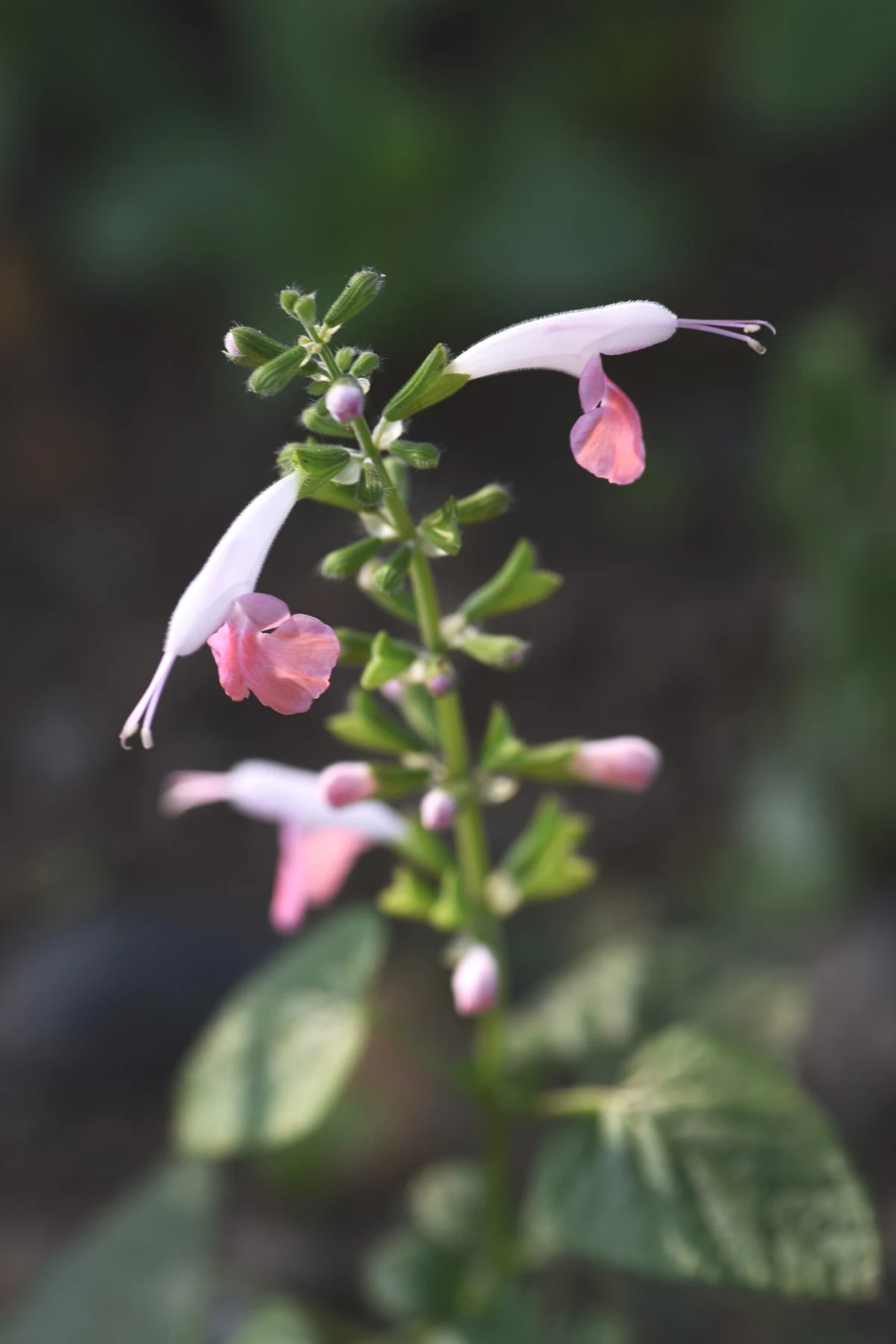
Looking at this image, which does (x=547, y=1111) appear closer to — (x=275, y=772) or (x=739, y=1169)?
(x=739, y=1169)

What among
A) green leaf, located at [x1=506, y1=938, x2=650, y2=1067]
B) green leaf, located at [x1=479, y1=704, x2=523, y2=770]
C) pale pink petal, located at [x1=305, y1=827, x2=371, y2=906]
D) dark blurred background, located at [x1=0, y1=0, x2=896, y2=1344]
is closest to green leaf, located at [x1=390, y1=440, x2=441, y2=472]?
green leaf, located at [x1=479, y1=704, x2=523, y2=770]

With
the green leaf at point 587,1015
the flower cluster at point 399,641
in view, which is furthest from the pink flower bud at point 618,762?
the green leaf at point 587,1015

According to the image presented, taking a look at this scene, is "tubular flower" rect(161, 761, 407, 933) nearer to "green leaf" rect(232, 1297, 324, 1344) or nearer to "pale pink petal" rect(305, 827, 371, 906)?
"pale pink petal" rect(305, 827, 371, 906)

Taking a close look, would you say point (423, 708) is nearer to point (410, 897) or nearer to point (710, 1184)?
point (410, 897)

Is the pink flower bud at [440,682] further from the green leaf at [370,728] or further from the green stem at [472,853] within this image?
the green leaf at [370,728]

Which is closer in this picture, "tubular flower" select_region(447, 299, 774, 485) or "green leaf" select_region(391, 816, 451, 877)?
"tubular flower" select_region(447, 299, 774, 485)

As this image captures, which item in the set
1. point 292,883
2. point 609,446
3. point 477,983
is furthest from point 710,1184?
point 609,446
